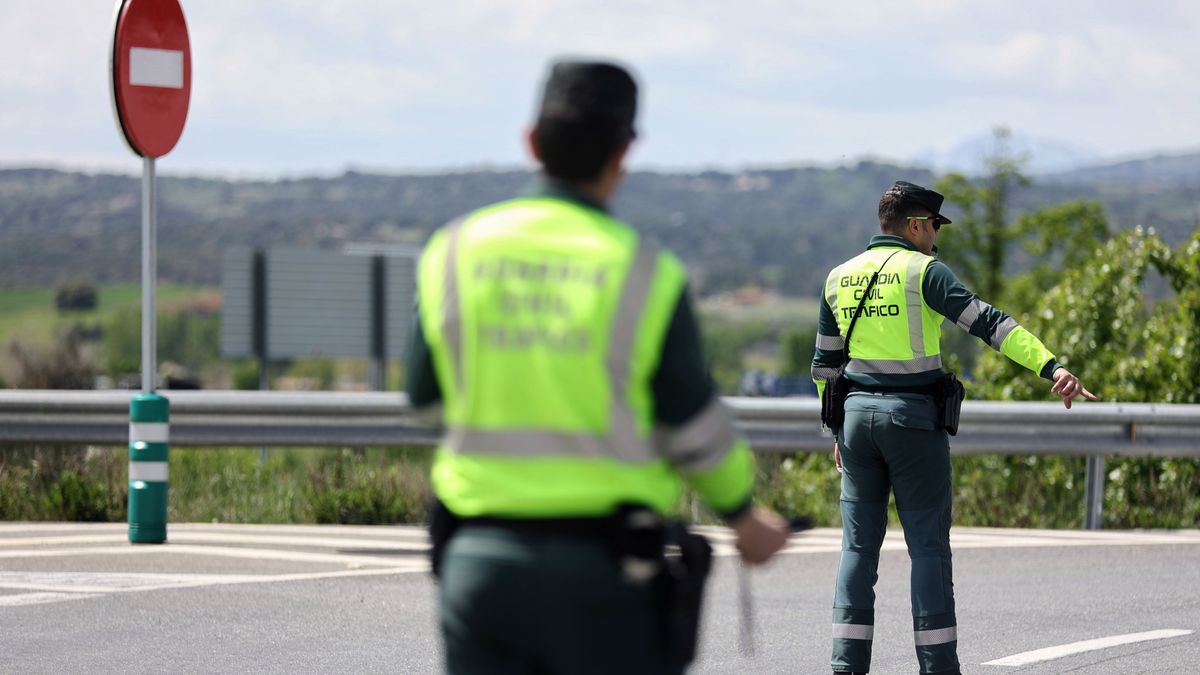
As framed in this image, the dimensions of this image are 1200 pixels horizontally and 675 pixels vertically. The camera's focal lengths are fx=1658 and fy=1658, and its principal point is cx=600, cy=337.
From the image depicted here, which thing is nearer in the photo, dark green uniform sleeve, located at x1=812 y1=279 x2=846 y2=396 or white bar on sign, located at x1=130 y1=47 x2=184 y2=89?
dark green uniform sleeve, located at x1=812 y1=279 x2=846 y2=396

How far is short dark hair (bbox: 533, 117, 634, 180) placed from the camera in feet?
10.0

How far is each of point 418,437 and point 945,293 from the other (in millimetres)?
5722

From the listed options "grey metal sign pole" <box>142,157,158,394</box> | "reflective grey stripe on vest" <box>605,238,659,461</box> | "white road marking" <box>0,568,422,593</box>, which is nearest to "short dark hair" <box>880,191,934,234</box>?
"reflective grey stripe on vest" <box>605,238,659,461</box>

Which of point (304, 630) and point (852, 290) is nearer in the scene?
point (852, 290)

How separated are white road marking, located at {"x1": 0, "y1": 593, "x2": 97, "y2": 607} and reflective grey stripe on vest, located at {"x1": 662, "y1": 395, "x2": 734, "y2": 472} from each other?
5.97 m

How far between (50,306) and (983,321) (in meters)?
173

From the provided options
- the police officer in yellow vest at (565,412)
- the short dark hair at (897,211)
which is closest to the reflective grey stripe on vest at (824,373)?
the short dark hair at (897,211)

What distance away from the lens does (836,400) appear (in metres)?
6.39

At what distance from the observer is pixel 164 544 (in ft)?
33.2

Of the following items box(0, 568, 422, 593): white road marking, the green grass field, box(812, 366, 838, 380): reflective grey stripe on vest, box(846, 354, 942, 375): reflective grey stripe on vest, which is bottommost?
the green grass field

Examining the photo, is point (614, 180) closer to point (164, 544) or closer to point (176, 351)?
point (164, 544)

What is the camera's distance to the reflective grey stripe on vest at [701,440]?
9.99ft

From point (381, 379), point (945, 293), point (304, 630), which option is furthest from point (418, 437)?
point (381, 379)

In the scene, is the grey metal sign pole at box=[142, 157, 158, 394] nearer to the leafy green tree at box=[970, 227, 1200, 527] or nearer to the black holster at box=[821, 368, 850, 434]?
the black holster at box=[821, 368, 850, 434]
